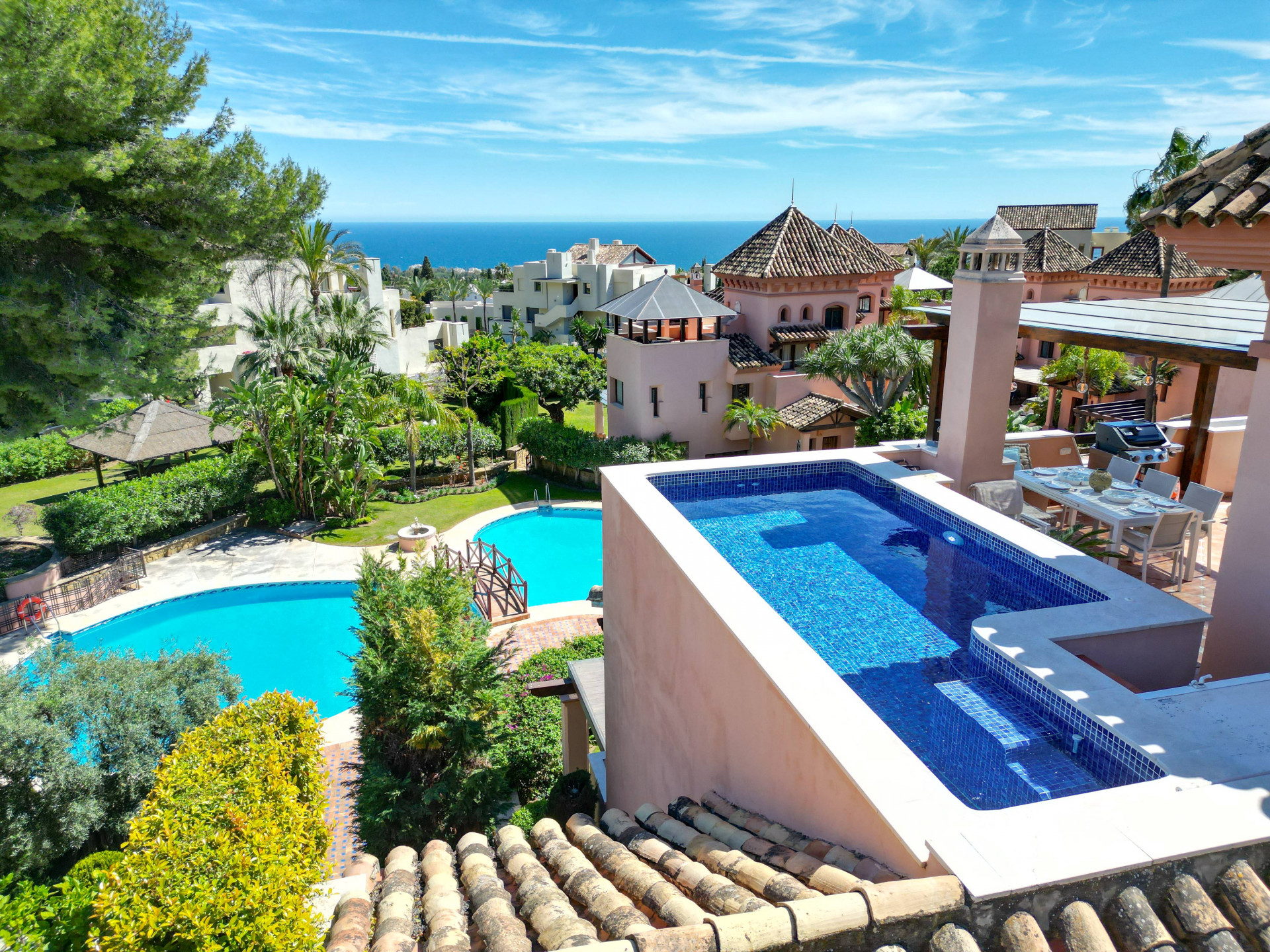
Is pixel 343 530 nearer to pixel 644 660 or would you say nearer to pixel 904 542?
pixel 644 660

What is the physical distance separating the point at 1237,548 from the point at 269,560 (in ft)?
71.1

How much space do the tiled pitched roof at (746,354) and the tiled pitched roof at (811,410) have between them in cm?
179

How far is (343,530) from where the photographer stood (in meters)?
23.6

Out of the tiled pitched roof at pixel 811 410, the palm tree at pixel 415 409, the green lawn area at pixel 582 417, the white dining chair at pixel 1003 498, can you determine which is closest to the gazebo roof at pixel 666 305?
the tiled pitched roof at pixel 811 410

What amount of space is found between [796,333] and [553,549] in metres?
12.1

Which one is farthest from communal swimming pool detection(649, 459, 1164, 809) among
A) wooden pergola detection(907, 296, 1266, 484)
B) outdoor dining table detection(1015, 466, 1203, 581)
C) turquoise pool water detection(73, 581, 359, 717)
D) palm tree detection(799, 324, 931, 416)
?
palm tree detection(799, 324, 931, 416)

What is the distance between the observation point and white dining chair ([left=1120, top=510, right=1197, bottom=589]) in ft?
28.1

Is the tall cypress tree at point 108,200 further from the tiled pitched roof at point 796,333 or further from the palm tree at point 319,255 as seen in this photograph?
the tiled pitched roof at point 796,333

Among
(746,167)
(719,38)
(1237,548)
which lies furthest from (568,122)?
(1237,548)

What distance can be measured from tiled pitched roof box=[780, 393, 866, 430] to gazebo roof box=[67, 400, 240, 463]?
18530 mm

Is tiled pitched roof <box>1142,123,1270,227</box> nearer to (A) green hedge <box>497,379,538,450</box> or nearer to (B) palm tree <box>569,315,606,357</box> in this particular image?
(A) green hedge <box>497,379,538,450</box>

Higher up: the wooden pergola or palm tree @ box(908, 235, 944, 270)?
palm tree @ box(908, 235, 944, 270)

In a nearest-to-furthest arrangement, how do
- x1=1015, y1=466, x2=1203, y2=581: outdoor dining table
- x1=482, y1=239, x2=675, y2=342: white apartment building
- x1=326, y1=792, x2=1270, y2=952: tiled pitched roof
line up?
x1=326, y1=792, x2=1270, y2=952: tiled pitched roof
x1=1015, y1=466, x2=1203, y2=581: outdoor dining table
x1=482, y1=239, x2=675, y2=342: white apartment building

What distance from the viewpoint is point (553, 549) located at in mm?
23094
